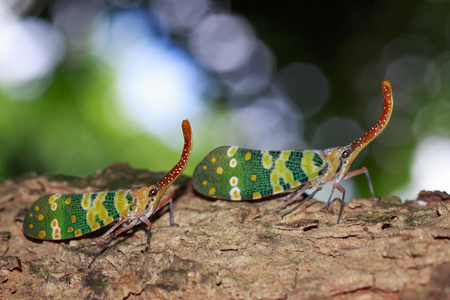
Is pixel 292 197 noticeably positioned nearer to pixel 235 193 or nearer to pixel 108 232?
pixel 235 193

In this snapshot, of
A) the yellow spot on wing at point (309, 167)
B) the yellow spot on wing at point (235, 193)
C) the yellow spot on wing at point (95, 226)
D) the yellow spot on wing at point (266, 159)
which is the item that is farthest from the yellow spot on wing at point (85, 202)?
the yellow spot on wing at point (309, 167)

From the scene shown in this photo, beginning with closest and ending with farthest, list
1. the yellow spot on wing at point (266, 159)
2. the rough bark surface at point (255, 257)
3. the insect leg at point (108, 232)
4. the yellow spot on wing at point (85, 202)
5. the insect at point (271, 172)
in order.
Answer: the rough bark surface at point (255, 257)
the insect leg at point (108, 232)
the yellow spot on wing at point (85, 202)
the insect at point (271, 172)
the yellow spot on wing at point (266, 159)

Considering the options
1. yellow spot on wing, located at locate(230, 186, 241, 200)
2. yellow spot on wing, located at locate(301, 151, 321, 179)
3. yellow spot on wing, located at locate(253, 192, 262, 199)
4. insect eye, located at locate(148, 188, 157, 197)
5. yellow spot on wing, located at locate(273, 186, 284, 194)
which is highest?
yellow spot on wing, located at locate(301, 151, 321, 179)

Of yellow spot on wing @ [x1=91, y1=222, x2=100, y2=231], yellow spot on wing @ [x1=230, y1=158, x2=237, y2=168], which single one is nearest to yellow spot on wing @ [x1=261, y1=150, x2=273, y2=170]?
yellow spot on wing @ [x1=230, y1=158, x2=237, y2=168]

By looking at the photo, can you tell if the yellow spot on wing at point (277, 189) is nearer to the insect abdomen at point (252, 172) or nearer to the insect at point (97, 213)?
the insect abdomen at point (252, 172)

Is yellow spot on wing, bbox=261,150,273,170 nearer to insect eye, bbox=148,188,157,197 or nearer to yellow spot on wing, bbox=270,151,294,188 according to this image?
yellow spot on wing, bbox=270,151,294,188

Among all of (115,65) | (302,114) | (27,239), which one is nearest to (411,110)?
(302,114)

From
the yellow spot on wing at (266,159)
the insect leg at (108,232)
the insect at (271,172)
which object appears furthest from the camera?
the yellow spot on wing at (266,159)

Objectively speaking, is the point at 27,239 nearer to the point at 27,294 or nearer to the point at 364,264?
the point at 27,294
